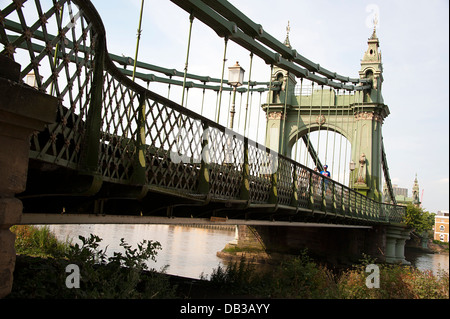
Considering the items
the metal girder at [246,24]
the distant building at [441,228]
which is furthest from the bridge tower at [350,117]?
the distant building at [441,228]

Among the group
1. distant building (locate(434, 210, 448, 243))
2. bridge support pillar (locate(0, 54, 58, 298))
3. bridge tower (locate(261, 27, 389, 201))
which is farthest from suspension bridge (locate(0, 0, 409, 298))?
distant building (locate(434, 210, 448, 243))

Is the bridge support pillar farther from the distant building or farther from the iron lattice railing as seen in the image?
the distant building

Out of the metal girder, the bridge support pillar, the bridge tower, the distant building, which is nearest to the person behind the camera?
the bridge support pillar

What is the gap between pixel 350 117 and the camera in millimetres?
26844

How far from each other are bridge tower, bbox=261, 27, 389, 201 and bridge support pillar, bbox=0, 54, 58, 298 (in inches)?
912

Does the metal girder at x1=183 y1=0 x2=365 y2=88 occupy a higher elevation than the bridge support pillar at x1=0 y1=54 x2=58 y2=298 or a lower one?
higher

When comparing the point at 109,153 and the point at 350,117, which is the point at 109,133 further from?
the point at 350,117

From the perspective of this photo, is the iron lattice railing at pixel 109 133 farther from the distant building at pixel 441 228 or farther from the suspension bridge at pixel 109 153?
the distant building at pixel 441 228

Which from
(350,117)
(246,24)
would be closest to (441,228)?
(350,117)

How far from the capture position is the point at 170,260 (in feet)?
53.7

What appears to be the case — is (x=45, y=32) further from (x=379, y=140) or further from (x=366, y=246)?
(x=379, y=140)

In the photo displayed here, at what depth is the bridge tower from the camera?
84.7ft

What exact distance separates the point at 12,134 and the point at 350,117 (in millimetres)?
25715
